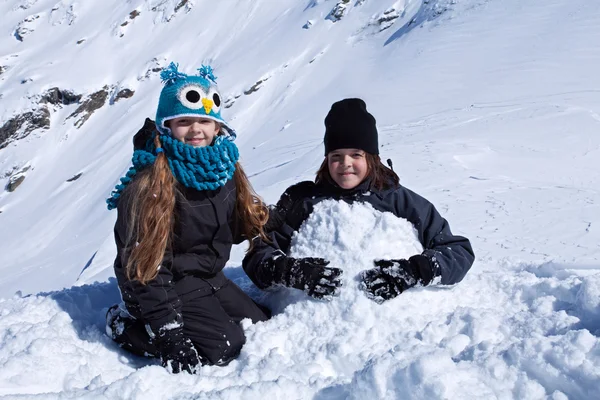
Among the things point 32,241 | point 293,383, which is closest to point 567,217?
point 293,383

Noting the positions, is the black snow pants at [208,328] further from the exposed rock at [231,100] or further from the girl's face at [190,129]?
the exposed rock at [231,100]

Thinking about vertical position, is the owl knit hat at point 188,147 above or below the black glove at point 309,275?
above

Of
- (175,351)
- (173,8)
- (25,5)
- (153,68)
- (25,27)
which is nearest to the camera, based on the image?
(175,351)

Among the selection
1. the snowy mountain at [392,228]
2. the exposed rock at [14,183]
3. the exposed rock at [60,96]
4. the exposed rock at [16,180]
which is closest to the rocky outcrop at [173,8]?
the exposed rock at [60,96]

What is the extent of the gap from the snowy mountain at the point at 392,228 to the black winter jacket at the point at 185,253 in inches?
10.4

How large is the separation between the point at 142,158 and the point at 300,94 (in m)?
21.4

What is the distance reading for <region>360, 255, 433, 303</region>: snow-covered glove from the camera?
89.7 inches

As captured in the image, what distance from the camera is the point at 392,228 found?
2.51m

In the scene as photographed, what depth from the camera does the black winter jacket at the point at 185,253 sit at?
214 cm

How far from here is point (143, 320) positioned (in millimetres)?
2199

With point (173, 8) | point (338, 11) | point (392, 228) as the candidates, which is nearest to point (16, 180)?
point (173, 8)

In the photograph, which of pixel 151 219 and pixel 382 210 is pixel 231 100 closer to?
pixel 382 210

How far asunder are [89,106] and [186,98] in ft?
110

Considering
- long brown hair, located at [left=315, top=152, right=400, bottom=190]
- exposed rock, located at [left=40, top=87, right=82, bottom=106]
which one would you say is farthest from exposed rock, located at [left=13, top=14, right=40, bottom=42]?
long brown hair, located at [left=315, top=152, right=400, bottom=190]
